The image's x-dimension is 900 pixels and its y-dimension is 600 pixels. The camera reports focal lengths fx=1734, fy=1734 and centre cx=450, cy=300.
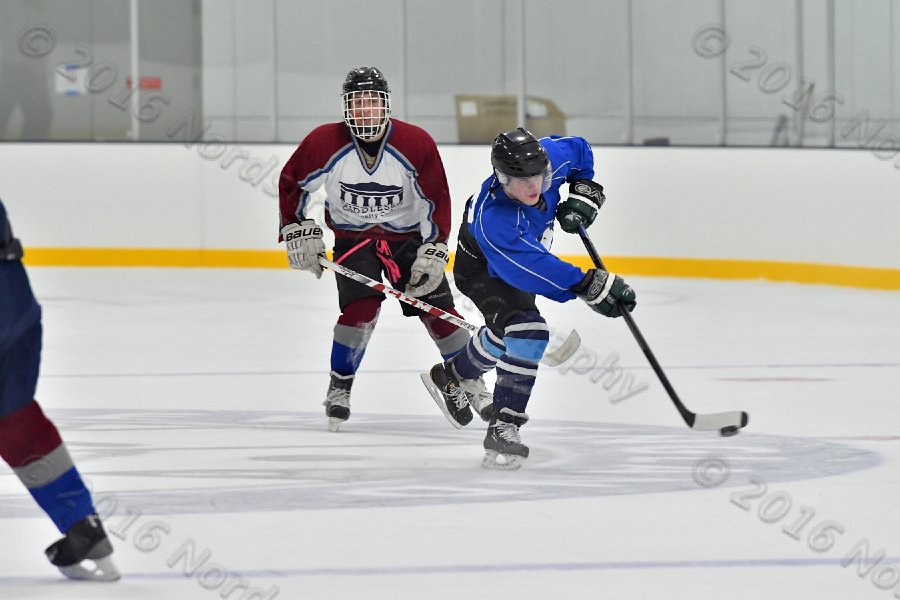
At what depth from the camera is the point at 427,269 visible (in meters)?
4.93

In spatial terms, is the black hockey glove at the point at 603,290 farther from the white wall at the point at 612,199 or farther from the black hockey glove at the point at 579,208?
Answer: the white wall at the point at 612,199

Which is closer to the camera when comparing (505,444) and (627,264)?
(505,444)

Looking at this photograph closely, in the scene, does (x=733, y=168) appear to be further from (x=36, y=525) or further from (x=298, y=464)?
(x=36, y=525)

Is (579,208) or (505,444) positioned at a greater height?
(579,208)

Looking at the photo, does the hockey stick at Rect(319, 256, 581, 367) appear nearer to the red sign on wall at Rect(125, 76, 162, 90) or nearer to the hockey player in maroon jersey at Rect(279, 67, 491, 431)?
the hockey player in maroon jersey at Rect(279, 67, 491, 431)

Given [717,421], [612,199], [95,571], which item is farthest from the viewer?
[612,199]

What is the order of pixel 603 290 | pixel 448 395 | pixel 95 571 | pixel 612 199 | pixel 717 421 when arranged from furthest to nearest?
pixel 612 199 < pixel 448 395 < pixel 717 421 < pixel 603 290 < pixel 95 571

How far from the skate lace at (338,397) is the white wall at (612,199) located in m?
4.63

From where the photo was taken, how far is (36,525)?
362 cm

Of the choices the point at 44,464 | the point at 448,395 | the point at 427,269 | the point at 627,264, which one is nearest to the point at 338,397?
the point at 448,395

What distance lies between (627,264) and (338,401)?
5.34 metres

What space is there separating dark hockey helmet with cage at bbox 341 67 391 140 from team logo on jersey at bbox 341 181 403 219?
0.49 feet

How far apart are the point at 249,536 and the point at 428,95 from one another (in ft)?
26.2

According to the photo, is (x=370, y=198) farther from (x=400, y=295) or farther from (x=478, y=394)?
(x=478, y=394)
